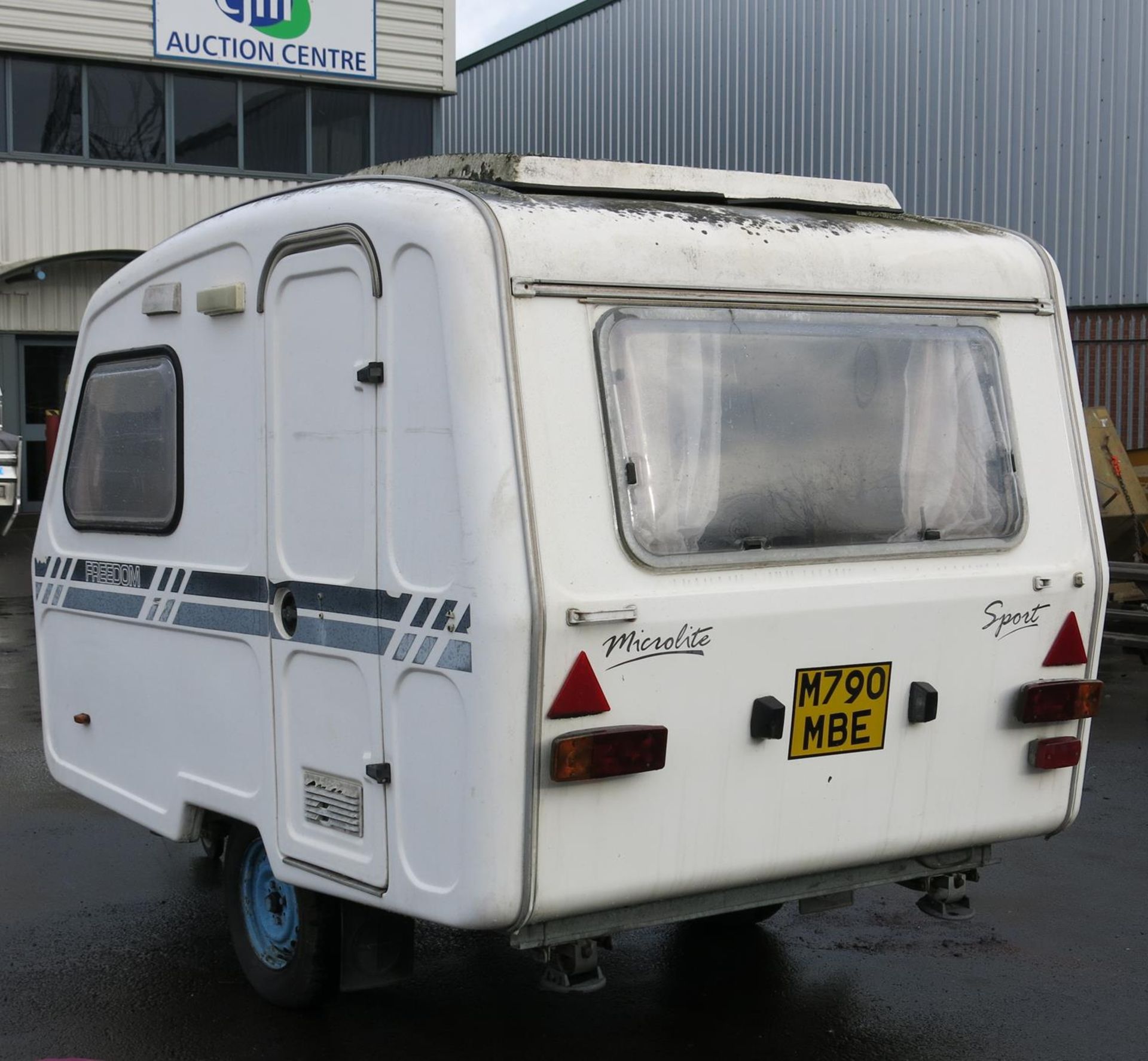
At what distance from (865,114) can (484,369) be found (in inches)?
654

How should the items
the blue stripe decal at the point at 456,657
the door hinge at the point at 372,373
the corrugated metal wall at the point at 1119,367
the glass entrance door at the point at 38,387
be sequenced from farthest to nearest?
the glass entrance door at the point at 38,387, the corrugated metal wall at the point at 1119,367, the door hinge at the point at 372,373, the blue stripe decal at the point at 456,657

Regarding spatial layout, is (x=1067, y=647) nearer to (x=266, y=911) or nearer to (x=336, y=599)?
(x=336, y=599)

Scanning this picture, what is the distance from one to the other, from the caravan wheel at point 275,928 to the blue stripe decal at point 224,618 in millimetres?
628

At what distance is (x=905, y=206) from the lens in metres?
18.1

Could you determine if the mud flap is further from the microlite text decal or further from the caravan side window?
the caravan side window

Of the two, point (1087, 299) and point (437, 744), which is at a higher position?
point (1087, 299)

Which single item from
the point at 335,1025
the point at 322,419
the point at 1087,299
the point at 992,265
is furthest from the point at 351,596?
the point at 1087,299

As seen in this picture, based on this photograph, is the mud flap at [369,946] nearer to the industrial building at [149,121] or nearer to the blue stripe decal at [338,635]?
the blue stripe decal at [338,635]

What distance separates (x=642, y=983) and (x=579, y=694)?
1.70 meters

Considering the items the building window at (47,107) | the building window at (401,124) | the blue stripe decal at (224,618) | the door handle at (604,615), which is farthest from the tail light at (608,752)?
the building window at (401,124)

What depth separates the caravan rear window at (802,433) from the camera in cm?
390

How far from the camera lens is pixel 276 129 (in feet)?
64.8

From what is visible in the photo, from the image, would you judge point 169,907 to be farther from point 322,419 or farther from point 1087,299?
point 1087,299

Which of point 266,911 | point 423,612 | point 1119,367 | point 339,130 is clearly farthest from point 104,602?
point 339,130
